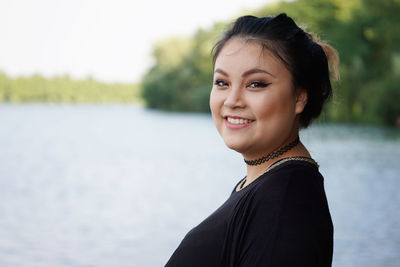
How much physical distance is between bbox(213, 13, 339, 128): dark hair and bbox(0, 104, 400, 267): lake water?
1.14 feet

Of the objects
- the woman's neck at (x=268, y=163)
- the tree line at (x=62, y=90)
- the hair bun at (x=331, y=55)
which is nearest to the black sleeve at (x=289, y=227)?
the woman's neck at (x=268, y=163)

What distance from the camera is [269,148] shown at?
1.61 m

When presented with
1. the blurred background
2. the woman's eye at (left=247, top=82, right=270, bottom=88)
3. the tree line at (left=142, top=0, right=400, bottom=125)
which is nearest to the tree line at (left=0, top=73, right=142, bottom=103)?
the tree line at (left=142, top=0, right=400, bottom=125)

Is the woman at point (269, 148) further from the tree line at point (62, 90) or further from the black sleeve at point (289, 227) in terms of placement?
the tree line at point (62, 90)

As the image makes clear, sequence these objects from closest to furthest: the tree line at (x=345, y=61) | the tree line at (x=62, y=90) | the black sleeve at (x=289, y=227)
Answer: the black sleeve at (x=289, y=227) < the tree line at (x=345, y=61) < the tree line at (x=62, y=90)

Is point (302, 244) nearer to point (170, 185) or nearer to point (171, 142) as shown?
point (170, 185)

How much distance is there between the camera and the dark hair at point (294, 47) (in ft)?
5.12

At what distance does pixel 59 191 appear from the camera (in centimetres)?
1230

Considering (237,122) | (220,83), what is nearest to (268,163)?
(237,122)

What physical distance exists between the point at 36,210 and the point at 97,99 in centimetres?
11262

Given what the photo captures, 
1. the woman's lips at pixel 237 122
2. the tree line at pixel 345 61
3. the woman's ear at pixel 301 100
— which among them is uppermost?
the tree line at pixel 345 61

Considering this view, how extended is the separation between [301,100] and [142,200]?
31.8 ft

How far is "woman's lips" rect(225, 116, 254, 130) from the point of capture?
159 centimetres

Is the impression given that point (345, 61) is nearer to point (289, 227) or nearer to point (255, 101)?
point (255, 101)
